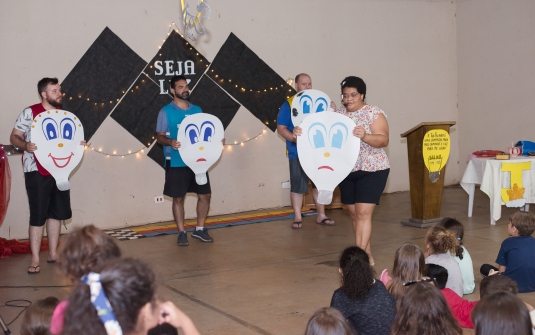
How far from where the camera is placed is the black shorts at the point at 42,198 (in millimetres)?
5418

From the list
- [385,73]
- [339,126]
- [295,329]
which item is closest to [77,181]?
[339,126]

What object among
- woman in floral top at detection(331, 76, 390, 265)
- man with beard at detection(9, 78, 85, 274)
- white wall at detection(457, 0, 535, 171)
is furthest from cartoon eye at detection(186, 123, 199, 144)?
white wall at detection(457, 0, 535, 171)

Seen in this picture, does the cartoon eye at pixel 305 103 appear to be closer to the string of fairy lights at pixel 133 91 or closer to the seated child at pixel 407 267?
the string of fairy lights at pixel 133 91

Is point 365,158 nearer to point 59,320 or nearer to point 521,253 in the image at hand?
point 521,253

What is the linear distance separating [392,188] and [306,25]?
2.88 meters

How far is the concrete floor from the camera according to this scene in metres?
4.13

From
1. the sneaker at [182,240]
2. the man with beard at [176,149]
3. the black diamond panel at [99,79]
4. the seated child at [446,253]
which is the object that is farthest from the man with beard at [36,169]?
the seated child at [446,253]

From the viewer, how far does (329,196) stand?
16.3 feet

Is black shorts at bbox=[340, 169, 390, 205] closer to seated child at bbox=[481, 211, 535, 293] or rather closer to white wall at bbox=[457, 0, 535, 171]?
seated child at bbox=[481, 211, 535, 293]

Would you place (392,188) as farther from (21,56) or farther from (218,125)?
(21,56)

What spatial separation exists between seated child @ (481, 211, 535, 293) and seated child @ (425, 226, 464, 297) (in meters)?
0.50

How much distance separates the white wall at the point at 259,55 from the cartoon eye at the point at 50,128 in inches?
63.2

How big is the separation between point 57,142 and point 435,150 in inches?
156

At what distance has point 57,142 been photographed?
18.1ft
